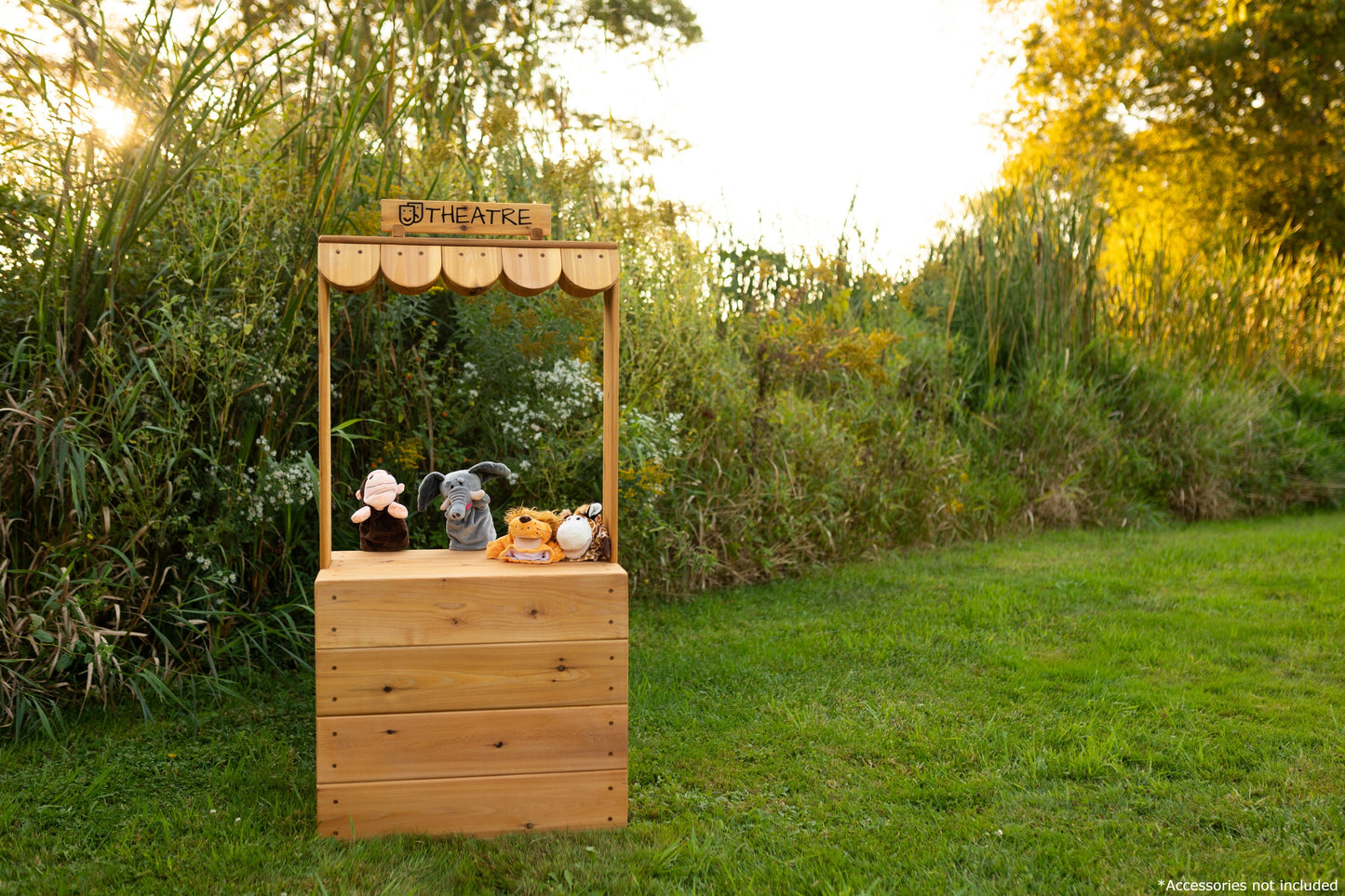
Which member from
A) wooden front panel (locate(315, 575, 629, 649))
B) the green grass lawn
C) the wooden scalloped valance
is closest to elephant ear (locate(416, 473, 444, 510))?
wooden front panel (locate(315, 575, 629, 649))

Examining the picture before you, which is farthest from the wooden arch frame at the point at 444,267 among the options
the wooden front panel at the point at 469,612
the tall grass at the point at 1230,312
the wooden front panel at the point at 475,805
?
the tall grass at the point at 1230,312

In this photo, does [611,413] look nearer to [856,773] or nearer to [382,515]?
[382,515]

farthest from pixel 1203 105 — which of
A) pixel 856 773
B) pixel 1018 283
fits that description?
pixel 856 773

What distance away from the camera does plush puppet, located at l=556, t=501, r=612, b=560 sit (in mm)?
2422

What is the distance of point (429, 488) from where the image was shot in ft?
Result: 8.96

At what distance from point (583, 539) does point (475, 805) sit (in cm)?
67

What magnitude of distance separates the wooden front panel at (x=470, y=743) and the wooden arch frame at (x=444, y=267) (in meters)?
0.45

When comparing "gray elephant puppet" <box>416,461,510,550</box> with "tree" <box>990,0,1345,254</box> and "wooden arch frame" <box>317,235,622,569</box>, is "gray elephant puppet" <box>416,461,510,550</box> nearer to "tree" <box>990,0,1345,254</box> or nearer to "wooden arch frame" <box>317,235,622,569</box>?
"wooden arch frame" <box>317,235,622,569</box>

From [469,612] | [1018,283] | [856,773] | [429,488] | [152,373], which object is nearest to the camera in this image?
[469,612]

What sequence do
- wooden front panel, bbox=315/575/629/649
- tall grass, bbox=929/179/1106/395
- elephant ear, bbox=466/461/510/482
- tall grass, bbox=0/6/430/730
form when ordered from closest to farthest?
1. wooden front panel, bbox=315/575/629/649
2. elephant ear, bbox=466/461/510/482
3. tall grass, bbox=0/6/430/730
4. tall grass, bbox=929/179/1106/395

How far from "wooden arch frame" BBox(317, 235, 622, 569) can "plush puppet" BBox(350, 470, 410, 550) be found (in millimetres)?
184

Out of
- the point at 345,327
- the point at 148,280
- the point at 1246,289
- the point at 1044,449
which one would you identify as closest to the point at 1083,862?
the point at 345,327

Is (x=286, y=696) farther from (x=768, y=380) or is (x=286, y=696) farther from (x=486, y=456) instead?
(x=768, y=380)

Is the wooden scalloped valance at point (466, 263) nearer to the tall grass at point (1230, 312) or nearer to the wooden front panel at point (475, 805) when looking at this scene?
the wooden front panel at point (475, 805)
